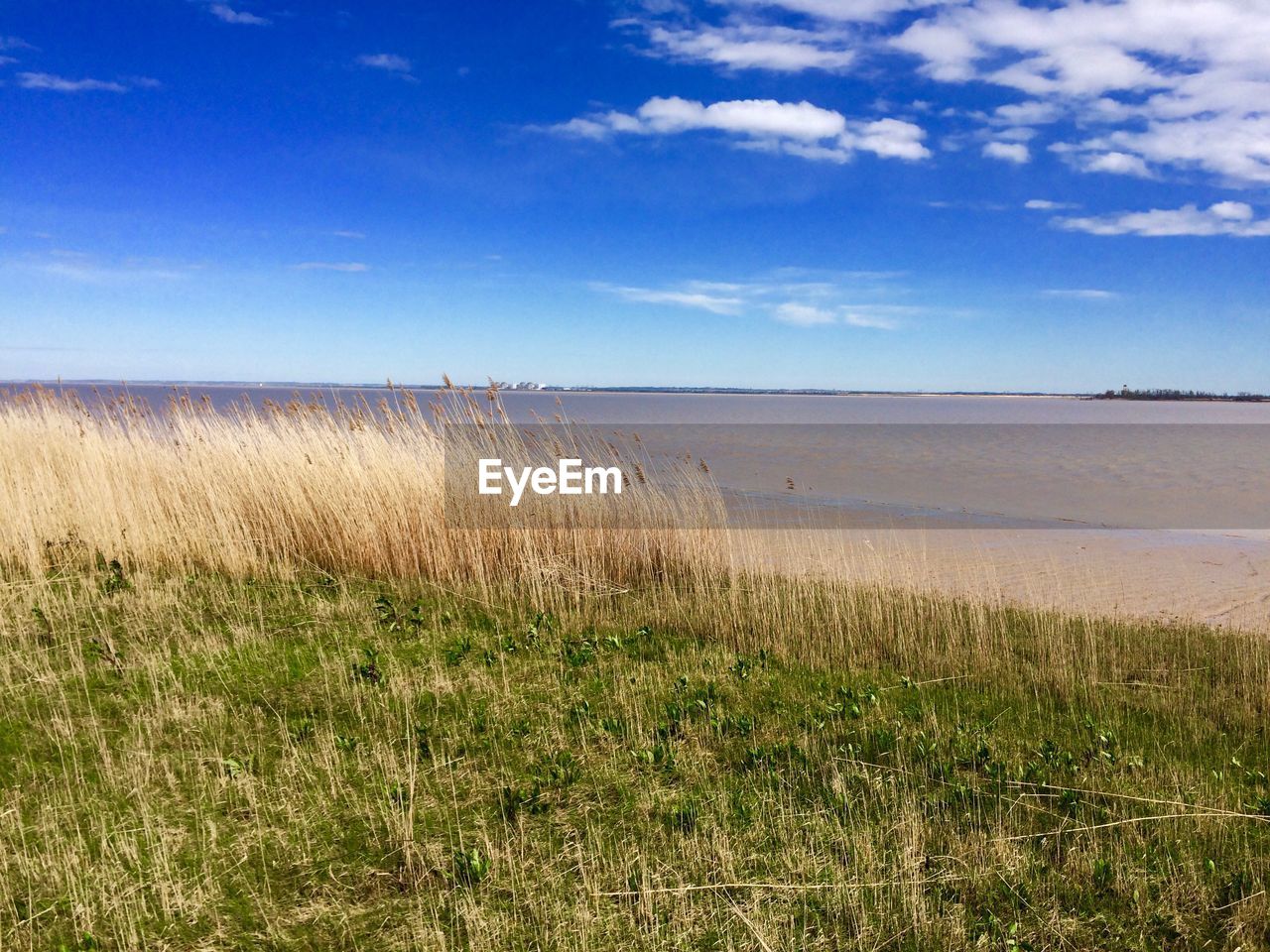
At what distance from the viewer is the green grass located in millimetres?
3289

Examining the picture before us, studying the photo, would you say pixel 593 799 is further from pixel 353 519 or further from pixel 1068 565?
pixel 1068 565

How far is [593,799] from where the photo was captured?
4270 mm

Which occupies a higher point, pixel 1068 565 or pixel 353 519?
pixel 353 519

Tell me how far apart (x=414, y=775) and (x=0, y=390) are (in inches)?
624

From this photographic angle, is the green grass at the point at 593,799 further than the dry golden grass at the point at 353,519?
No

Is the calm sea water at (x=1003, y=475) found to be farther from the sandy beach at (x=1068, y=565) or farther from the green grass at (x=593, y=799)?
the green grass at (x=593, y=799)

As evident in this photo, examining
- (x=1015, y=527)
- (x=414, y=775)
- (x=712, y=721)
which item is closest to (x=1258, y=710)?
(x=712, y=721)

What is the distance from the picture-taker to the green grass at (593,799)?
329 cm

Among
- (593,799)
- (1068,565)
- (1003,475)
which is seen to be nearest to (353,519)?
(593,799)

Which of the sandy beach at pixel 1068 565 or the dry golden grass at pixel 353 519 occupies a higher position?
the dry golden grass at pixel 353 519

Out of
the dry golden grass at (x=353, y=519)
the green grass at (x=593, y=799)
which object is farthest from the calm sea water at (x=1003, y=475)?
the green grass at (x=593, y=799)

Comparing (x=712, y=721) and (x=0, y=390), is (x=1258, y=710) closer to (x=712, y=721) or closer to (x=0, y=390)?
(x=712, y=721)

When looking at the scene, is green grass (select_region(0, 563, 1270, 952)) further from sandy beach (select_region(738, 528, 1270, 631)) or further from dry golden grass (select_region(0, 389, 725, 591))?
sandy beach (select_region(738, 528, 1270, 631))

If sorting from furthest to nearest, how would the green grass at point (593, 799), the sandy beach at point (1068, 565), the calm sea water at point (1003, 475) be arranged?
the calm sea water at point (1003, 475), the sandy beach at point (1068, 565), the green grass at point (593, 799)
